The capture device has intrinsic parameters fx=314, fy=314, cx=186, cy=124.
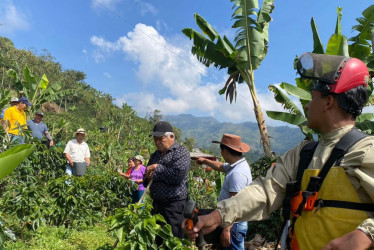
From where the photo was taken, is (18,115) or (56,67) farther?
(56,67)

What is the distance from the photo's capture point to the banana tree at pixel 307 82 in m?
6.27

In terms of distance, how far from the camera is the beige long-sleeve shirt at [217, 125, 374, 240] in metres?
1.27

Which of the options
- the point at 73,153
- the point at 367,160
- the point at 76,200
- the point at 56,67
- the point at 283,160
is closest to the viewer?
the point at 367,160

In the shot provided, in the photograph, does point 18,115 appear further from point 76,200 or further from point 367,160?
point 367,160

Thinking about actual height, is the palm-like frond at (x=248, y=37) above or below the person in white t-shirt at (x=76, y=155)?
above

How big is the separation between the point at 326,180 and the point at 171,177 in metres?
2.21

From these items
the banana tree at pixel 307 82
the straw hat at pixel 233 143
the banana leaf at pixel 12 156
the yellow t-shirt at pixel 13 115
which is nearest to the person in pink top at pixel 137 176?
the yellow t-shirt at pixel 13 115

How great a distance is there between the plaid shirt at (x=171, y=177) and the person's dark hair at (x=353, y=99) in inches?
87.5

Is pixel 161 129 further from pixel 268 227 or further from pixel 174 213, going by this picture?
pixel 268 227

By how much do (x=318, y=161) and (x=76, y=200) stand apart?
13.8 feet

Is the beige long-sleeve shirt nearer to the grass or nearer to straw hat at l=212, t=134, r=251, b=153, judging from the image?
straw hat at l=212, t=134, r=251, b=153

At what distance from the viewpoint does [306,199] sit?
1407 millimetres

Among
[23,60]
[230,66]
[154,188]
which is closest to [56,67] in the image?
[23,60]

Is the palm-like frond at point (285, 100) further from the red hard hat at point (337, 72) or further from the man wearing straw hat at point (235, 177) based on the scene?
the red hard hat at point (337, 72)
